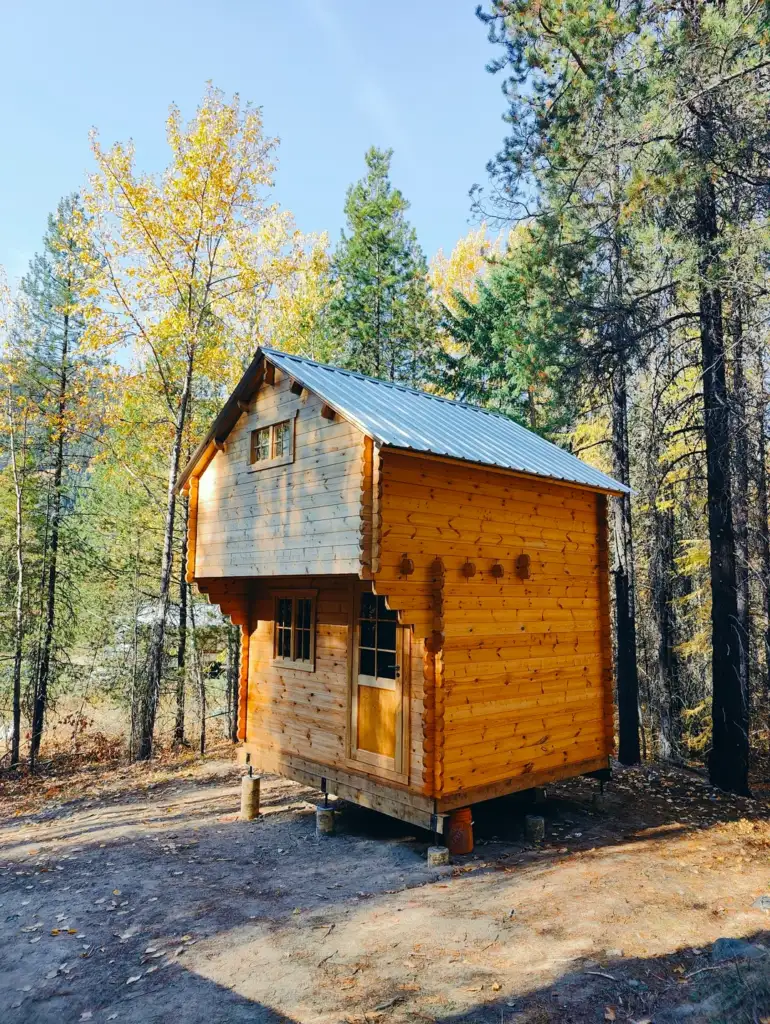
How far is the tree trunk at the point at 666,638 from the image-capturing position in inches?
480

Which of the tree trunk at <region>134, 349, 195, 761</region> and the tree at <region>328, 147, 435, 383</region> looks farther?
the tree at <region>328, 147, 435, 383</region>

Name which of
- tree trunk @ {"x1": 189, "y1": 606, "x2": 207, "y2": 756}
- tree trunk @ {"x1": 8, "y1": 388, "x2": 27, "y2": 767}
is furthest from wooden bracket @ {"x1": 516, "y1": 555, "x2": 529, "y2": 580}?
tree trunk @ {"x1": 8, "y1": 388, "x2": 27, "y2": 767}

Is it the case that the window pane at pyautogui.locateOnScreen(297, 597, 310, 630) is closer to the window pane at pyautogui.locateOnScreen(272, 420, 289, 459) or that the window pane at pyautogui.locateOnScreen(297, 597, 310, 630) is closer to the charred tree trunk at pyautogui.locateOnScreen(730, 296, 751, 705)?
the window pane at pyautogui.locateOnScreen(272, 420, 289, 459)

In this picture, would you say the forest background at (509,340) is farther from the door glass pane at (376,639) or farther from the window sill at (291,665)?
the door glass pane at (376,639)

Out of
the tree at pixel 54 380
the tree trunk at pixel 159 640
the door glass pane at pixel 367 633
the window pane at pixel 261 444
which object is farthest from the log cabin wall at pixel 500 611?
the tree at pixel 54 380

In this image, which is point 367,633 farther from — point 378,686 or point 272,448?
point 272,448

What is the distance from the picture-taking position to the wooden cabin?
7.40m

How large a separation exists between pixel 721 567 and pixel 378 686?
591 centimetres

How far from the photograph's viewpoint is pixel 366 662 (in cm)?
871

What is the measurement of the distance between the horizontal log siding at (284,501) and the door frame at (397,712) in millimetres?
927

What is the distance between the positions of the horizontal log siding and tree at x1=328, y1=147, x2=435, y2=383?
1086 centimetres

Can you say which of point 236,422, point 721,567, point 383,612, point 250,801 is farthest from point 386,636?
point 721,567

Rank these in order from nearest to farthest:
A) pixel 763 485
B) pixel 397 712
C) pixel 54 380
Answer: pixel 397 712 < pixel 763 485 < pixel 54 380

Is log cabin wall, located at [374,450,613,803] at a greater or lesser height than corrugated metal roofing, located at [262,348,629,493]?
lesser
